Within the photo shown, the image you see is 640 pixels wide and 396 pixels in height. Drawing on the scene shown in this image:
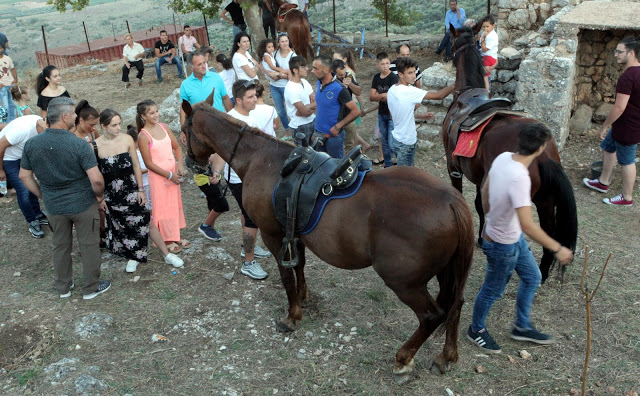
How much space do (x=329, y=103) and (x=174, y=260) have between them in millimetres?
2660

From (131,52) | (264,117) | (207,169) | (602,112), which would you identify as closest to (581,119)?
(602,112)

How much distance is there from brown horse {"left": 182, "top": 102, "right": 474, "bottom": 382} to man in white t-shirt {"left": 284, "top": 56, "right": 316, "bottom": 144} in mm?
2499

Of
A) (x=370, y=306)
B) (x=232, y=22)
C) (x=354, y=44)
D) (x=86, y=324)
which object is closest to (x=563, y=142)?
(x=370, y=306)

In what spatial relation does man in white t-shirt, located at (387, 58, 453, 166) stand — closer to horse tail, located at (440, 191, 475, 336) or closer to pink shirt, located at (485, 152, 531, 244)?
Result: pink shirt, located at (485, 152, 531, 244)

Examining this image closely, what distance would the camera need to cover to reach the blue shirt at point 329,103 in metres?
6.34

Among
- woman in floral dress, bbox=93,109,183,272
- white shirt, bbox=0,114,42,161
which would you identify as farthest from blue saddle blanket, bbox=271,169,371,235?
white shirt, bbox=0,114,42,161

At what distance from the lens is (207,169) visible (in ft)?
16.3

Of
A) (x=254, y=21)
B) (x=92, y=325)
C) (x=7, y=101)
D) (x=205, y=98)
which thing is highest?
(x=254, y=21)

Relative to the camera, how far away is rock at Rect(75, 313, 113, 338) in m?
4.60

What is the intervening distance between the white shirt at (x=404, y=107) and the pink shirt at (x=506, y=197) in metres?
2.36

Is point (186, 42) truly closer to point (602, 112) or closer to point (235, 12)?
point (235, 12)

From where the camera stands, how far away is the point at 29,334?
182 inches

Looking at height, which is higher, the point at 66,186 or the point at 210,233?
the point at 66,186

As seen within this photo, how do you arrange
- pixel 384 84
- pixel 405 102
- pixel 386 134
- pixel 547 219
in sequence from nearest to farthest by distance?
1. pixel 547 219
2. pixel 405 102
3. pixel 384 84
4. pixel 386 134
